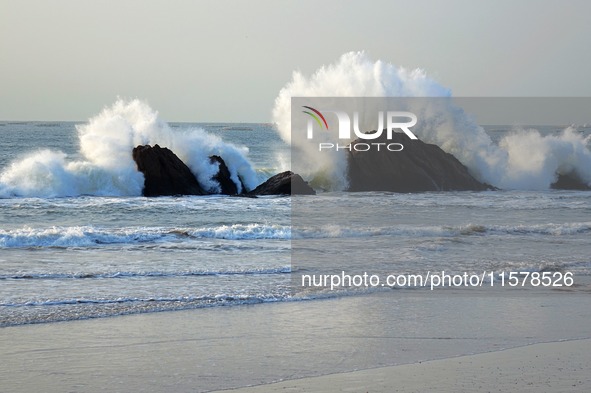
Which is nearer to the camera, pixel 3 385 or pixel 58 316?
pixel 3 385

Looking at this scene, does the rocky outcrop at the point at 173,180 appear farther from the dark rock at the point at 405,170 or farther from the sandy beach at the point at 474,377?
the sandy beach at the point at 474,377

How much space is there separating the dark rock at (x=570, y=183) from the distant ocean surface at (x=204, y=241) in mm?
3208

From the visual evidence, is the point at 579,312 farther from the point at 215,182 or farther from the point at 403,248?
the point at 215,182

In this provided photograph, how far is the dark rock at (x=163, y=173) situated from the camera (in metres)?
27.5

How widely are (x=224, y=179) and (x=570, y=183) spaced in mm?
14576

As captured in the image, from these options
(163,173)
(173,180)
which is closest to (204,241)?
(173,180)

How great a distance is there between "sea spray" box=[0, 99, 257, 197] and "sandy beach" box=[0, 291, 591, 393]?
57.9 ft

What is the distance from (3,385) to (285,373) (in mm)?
2581

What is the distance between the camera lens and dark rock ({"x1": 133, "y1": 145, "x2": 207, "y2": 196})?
90.2 ft

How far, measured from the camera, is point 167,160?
92.0 feet

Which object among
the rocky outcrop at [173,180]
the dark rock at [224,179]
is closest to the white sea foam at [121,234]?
the rocky outcrop at [173,180]

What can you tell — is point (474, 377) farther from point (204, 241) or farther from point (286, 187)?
point (286, 187)

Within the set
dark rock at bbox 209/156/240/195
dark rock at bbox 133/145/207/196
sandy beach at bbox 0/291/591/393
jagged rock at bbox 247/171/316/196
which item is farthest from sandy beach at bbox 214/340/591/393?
dark rock at bbox 209/156/240/195


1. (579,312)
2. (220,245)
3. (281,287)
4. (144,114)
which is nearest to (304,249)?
(220,245)
